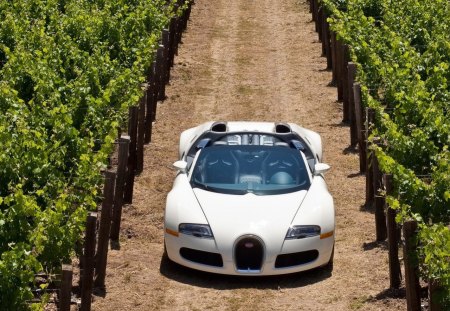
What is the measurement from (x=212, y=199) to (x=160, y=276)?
1.20 m

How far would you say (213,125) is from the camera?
19297 millimetres

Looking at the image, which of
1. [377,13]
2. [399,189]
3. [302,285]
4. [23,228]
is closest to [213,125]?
[302,285]

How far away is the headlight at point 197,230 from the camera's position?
1645 cm

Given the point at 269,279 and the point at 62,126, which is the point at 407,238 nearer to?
the point at 269,279

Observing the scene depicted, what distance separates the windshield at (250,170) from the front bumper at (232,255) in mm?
1042

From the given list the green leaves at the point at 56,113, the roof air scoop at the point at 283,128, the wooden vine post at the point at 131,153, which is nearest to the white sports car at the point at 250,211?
the roof air scoop at the point at 283,128

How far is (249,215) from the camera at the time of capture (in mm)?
16672

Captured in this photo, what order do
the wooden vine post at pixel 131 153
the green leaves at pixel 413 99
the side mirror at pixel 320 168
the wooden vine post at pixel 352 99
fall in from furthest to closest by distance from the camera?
the wooden vine post at pixel 352 99
the wooden vine post at pixel 131 153
the side mirror at pixel 320 168
the green leaves at pixel 413 99

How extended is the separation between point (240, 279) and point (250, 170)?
1.65m

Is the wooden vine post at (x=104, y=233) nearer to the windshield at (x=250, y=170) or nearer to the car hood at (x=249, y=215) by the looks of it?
the car hood at (x=249, y=215)

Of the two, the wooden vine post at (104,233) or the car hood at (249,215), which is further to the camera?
the car hood at (249,215)

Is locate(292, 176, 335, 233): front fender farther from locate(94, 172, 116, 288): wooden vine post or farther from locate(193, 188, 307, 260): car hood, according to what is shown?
locate(94, 172, 116, 288): wooden vine post

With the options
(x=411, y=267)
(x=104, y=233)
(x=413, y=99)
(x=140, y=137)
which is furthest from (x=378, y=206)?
Result: (x=140, y=137)

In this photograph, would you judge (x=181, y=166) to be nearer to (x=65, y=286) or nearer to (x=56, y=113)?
(x=56, y=113)
